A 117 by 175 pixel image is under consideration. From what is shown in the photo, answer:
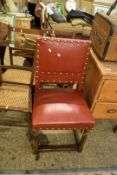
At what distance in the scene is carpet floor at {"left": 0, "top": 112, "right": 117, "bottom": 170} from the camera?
5.05ft

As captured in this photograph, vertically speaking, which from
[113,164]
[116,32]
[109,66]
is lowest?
[113,164]

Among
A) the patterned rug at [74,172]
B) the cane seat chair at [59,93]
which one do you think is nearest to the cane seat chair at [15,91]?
the cane seat chair at [59,93]

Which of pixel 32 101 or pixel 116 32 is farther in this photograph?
pixel 32 101

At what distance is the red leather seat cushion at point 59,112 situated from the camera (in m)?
1.34

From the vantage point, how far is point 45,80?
1.57m

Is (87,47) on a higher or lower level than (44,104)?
higher

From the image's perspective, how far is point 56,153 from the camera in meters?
1.65

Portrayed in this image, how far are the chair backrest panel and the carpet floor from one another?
567 millimetres

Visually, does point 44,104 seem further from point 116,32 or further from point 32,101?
point 116,32

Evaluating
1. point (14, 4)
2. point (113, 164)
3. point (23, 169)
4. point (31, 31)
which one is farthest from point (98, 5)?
point (23, 169)

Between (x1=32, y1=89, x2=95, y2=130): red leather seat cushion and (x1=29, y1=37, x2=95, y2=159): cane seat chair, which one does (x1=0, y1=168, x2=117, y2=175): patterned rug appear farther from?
(x1=32, y1=89, x2=95, y2=130): red leather seat cushion

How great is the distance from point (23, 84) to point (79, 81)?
494mm

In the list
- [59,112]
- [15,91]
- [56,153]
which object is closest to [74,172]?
[56,153]

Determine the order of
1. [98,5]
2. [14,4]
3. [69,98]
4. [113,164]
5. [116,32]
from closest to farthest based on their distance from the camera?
[116,32] < [69,98] < [113,164] < [14,4] < [98,5]
